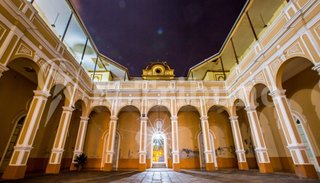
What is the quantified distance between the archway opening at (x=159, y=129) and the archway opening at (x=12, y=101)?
836 centimetres

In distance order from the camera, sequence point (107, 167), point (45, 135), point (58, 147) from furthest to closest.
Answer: point (45, 135)
point (107, 167)
point (58, 147)

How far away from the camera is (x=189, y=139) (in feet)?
40.8

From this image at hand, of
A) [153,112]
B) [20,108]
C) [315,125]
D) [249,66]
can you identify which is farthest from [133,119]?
[315,125]

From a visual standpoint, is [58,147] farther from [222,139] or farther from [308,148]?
[308,148]

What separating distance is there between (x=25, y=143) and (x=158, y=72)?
13.2 meters

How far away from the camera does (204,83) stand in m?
11.7

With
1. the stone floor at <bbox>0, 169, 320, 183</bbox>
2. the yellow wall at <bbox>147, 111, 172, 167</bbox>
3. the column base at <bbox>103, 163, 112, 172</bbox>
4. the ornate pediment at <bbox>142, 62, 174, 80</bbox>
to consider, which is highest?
the ornate pediment at <bbox>142, 62, 174, 80</bbox>

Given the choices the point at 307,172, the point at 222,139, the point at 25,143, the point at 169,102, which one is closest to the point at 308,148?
the point at 307,172

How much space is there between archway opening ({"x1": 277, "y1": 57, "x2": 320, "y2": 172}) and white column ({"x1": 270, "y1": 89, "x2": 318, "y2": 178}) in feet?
3.76

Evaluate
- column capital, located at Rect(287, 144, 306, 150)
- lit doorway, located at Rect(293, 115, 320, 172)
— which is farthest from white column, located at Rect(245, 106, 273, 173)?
column capital, located at Rect(287, 144, 306, 150)

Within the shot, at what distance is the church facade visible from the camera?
5.63m

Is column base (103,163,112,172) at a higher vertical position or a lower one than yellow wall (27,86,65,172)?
lower

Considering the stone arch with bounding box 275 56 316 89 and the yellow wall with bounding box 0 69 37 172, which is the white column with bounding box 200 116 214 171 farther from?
the yellow wall with bounding box 0 69 37 172

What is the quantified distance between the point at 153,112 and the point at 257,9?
34.4 feet
